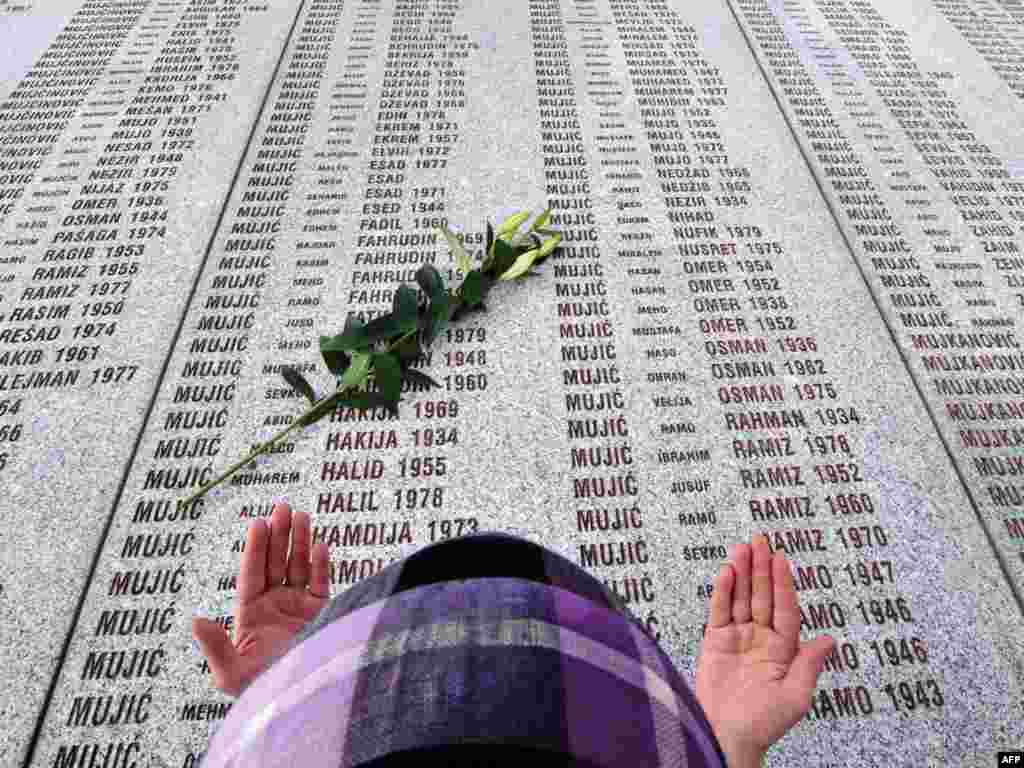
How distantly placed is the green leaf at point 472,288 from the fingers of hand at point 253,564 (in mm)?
1045

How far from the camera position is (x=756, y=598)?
1.48 m

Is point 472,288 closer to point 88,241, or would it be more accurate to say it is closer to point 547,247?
point 547,247

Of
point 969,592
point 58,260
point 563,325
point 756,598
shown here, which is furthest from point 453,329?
point 969,592

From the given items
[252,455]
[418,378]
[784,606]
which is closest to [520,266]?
[418,378]

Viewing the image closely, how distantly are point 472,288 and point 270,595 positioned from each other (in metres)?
1.15

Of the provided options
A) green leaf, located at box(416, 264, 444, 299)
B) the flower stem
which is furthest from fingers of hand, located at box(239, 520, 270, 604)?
green leaf, located at box(416, 264, 444, 299)

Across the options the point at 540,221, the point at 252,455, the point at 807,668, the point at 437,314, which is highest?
the point at 540,221

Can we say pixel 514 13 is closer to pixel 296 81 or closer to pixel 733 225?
pixel 296 81

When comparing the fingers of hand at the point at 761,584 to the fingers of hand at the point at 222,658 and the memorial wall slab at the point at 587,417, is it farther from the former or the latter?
the fingers of hand at the point at 222,658

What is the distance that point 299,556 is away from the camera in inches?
60.7

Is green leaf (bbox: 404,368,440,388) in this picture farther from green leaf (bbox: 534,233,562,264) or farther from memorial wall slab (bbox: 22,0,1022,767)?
green leaf (bbox: 534,233,562,264)

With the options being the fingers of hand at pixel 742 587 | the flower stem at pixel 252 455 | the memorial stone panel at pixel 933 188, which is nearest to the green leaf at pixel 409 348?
the flower stem at pixel 252 455

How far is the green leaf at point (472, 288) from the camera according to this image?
7.26ft

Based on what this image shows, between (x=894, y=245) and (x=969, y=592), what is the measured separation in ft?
4.57
